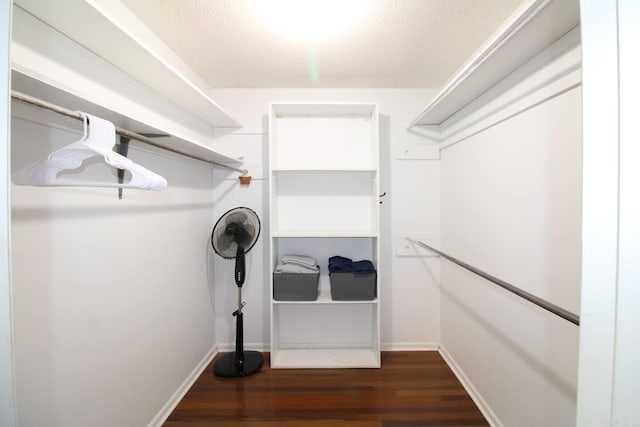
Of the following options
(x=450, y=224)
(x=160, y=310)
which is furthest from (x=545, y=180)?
(x=160, y=310)

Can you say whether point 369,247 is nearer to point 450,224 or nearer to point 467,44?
point 450,224

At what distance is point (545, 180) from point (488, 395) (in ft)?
4.57

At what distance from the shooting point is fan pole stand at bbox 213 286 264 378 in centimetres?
188

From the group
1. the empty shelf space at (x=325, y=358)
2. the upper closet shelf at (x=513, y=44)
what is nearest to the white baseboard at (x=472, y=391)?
the empty shelf space at (x=325, y=358)

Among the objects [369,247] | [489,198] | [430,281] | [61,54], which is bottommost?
[430,281]

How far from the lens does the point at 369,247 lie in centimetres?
218

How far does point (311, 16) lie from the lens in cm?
133

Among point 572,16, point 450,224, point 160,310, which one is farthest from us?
point 450,224

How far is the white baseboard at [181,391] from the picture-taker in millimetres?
1468

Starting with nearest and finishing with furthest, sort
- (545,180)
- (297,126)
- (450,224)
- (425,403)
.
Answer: (545,180), (425,403), (450,224), (297,126)

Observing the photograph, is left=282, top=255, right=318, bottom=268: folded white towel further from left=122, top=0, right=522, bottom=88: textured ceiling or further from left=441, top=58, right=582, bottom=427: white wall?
left=122, top=0, right=522, bottom=88: textured ceiling

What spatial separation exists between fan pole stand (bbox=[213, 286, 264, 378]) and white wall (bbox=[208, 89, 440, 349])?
0.16 m

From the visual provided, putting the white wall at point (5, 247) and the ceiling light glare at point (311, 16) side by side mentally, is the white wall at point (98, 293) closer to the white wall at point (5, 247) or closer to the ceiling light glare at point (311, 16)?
the white wall at point (5, 247)

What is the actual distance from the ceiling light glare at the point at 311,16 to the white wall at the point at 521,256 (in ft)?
3.44
